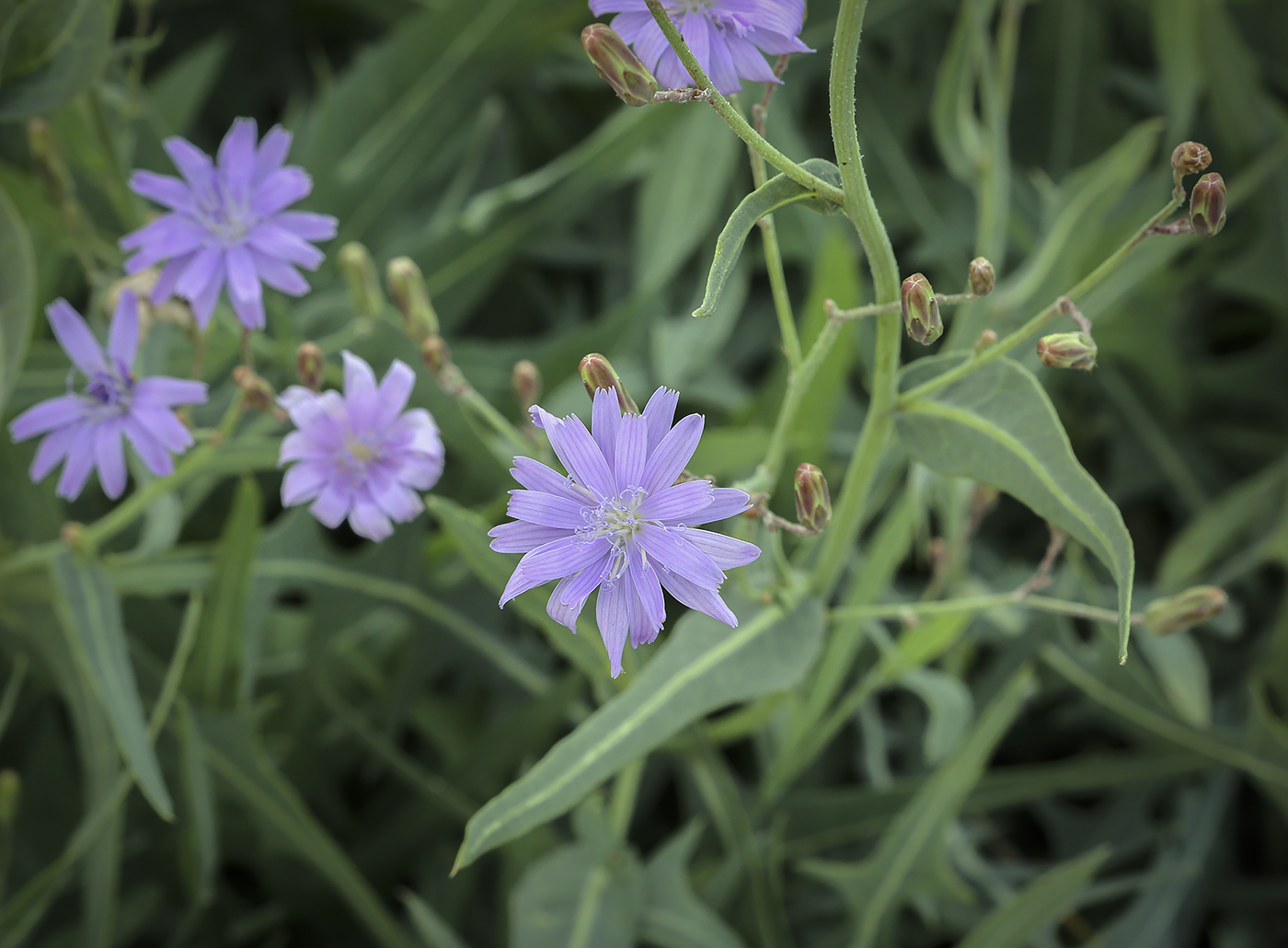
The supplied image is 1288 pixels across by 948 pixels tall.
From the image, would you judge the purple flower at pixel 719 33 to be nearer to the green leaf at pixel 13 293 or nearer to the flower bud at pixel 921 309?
the flower bud at pixel 921 309

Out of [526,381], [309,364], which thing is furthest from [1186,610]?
[309,364]

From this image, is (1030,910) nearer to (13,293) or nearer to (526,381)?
(526,381)

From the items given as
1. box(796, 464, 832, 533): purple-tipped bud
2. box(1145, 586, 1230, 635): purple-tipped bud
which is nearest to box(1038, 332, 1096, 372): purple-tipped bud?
box(796, 464, 832, 533): purple-tipped bud

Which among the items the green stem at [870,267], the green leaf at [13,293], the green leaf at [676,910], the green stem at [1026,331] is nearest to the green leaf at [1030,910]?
the green leaf at [676,910]

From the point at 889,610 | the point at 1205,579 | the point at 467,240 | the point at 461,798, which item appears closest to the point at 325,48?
the point at 467,240

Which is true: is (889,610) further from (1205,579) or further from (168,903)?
(168,903)

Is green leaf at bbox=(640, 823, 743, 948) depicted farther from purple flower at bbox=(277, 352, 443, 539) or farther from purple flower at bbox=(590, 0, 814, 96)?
purple flower at bbox=(590, 0, 814, 96)
